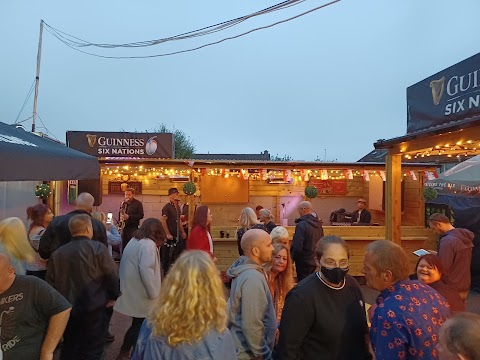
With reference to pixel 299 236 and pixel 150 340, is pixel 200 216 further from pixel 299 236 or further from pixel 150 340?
pixel 150 340

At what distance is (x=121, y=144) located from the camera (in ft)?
40.4

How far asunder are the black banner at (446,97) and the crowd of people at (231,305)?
242 cm

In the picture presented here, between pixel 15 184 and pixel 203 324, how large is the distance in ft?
21.9

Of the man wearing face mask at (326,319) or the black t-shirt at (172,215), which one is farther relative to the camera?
the black t-shirt at (172,215)

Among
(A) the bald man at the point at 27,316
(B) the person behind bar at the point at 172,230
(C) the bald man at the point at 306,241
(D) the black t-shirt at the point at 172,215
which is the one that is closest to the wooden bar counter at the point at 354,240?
(B) the person behind bar at the point at 172,230

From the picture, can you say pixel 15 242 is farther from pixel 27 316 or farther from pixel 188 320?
pixel 188 320

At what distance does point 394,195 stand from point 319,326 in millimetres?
4479

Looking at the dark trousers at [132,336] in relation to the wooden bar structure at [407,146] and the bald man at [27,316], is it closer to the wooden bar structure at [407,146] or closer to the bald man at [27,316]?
the bald man at [27,316]

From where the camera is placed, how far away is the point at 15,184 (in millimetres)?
7250

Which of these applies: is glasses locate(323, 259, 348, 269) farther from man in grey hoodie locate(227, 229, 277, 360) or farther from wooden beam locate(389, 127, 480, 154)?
wooden beam locate(389, 127, 480, 154)

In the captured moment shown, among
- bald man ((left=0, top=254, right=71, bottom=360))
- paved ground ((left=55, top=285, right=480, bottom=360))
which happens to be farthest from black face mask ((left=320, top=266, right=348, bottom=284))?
paved ground ((left=55, top=285, right=480, bottom=360))

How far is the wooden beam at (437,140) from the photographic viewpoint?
466 centimetres

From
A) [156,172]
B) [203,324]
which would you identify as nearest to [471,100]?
[203,324]

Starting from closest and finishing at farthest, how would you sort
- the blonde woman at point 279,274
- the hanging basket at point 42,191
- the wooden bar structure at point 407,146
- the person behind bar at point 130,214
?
the blonde woman at point 279,274 → the wooden bar structure at point 407,146 → the hanging basket at point 42,191 → the person behind bar at point 130,214
